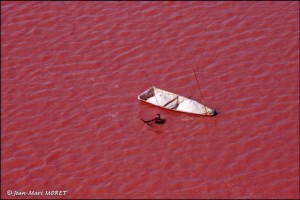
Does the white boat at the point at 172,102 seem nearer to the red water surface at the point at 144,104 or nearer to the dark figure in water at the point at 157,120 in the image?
the red water surface at the point at 144,104

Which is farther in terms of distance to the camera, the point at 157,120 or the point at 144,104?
the point at 144,104

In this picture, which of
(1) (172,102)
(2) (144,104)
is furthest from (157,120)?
(2) (144,104)

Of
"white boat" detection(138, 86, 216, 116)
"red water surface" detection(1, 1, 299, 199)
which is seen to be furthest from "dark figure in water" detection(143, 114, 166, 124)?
"white boat" detection(138, 86, 216, 116)

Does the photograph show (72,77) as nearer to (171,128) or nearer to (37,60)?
(37,60)

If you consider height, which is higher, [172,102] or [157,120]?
[172,102]

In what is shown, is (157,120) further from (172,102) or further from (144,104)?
(144,104)

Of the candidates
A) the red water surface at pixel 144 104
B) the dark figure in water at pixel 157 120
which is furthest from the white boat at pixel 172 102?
the dark figure in water at pixel 157 120

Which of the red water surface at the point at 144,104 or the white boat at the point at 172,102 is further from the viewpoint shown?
the white boat at the point at 172,102
